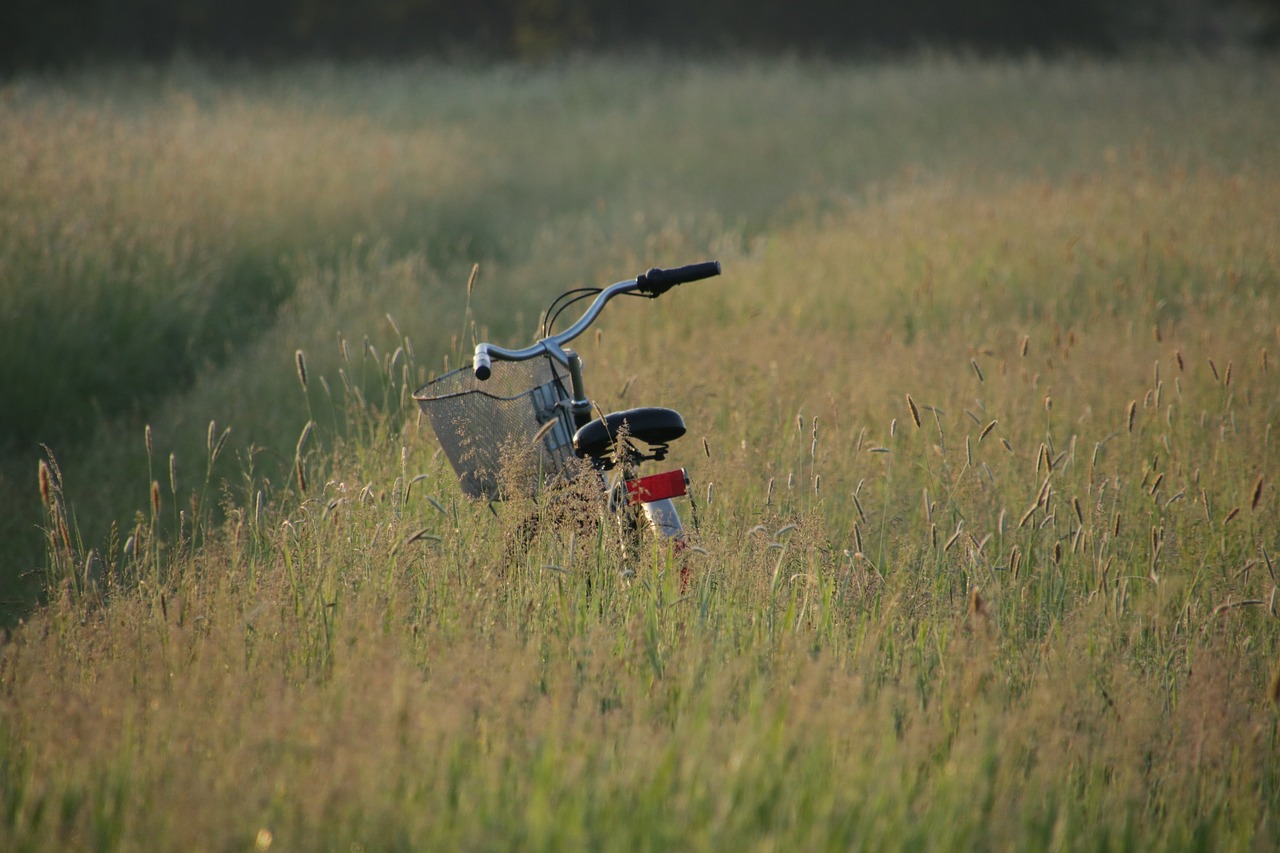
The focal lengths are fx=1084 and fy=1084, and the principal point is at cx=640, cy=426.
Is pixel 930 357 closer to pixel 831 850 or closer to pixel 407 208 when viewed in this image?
pixel 831 850

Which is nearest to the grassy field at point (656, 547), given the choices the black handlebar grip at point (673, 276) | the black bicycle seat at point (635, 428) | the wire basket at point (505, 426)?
the wire basket at point (505, 426)

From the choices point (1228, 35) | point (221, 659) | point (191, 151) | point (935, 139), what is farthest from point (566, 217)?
point (1228, 35)

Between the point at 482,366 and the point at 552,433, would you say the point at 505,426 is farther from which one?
the point at 482,366

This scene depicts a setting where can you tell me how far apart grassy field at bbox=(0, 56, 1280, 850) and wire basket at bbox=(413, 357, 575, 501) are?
136mm

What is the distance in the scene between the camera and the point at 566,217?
35.8ft

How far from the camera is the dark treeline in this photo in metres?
26.2

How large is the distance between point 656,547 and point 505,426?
53 centimetres

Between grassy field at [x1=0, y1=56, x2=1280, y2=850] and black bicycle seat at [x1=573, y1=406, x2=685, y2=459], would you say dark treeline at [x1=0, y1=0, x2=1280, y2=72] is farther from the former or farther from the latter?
black bicycle seat at [x1=573, y1=406, x2=685, y2=459]

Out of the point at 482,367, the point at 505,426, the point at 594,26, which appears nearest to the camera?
the point at 482,367

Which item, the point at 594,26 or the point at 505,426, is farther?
the point at 594,26

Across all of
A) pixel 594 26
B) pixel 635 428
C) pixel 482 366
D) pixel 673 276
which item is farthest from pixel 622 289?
pixel 594 26

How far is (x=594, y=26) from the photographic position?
28.9 metres

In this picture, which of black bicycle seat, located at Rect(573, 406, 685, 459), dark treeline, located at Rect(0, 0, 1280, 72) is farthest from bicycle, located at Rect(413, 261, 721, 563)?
dark treeline, located at Rect(0, 0, 1280, 72)

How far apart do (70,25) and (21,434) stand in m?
21.6
